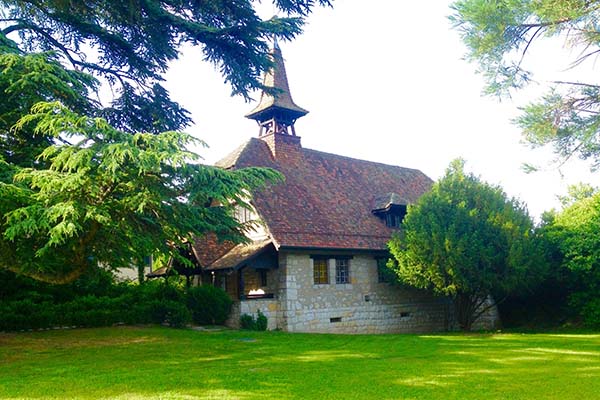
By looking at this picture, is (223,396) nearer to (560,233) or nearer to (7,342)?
(7,342)

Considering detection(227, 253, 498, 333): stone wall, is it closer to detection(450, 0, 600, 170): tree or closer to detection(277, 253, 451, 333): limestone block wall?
detection(277, 253, 451, 333): limestone block wall

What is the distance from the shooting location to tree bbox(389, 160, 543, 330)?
17594mm

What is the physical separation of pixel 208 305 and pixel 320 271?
13.9 feet

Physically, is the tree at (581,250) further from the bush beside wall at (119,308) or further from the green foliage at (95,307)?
the green foliage at (95,307)

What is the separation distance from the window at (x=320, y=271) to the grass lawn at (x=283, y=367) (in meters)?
4.30

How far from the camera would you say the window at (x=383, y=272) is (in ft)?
65.0

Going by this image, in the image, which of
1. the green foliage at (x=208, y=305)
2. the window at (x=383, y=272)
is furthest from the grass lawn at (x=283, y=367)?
the window at (x=383, y=272)

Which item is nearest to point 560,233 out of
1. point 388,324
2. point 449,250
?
point 449,250

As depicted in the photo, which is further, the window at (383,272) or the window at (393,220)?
the window at (393,220)

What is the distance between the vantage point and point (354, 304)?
19578 mm

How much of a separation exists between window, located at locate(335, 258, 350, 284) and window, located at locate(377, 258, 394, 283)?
139 centimetres

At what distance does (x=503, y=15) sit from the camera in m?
10.4

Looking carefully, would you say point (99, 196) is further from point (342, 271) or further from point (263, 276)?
point (342, 271)

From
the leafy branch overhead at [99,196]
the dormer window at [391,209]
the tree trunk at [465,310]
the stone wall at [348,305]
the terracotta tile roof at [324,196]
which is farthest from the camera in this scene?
the dormer window at [391,209]
